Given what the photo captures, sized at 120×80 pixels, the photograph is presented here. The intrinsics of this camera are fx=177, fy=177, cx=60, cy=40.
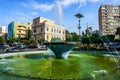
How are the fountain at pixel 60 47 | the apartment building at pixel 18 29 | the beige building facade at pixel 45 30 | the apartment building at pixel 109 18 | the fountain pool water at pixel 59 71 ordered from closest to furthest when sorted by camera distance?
the fountain pool water at pixel 59 71 < the fountain at pixel 60 47 < the beige building facade at pixel 45 30 < the apartment building at pixel 18 29 < the apartment building at pixel 109 18

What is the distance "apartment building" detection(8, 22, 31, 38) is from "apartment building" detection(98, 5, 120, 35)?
141 feet

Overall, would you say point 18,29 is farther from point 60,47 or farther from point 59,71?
point 59,71

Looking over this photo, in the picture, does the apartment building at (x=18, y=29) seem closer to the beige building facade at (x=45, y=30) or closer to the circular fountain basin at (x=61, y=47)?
the beige building facade at (x=45, y=30)

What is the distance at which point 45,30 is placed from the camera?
78.7 m

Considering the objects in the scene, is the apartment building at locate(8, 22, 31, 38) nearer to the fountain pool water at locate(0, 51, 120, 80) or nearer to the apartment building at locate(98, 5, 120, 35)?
the apartment building at locate(98, 5, 120, 35)

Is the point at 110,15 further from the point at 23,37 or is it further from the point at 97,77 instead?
the point at 97,77

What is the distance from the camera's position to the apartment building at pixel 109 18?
336ft

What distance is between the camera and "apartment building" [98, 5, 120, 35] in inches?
4035

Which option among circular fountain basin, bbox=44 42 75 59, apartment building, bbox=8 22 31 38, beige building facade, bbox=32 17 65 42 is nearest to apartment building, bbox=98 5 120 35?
beige building facade, bbox=32 17 65 42

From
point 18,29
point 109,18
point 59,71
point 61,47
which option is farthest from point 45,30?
point 59,71

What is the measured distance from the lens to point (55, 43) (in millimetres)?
22797

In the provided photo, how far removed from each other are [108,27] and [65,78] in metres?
95.8

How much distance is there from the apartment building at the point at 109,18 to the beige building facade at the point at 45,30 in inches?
1091

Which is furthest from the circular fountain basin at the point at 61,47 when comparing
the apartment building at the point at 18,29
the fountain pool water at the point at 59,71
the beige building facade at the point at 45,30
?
the apartment building at the point at 18,29
